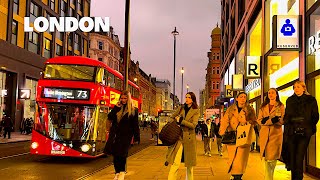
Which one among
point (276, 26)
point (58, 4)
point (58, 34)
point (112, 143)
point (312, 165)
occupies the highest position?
point (58, 4)

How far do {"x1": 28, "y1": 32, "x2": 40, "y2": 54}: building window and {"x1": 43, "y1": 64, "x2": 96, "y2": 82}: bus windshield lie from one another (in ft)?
93.9

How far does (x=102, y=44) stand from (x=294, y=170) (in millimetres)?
81752

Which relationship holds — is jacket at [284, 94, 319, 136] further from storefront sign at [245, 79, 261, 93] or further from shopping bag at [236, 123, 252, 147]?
storefront sign at [245, 79, 261, 93]

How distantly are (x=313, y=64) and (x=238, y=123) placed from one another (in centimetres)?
452

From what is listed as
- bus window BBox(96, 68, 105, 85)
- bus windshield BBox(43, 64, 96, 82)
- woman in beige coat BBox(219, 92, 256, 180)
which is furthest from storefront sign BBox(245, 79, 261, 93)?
woman in beige coat BBox(219, 92, 256, 180)

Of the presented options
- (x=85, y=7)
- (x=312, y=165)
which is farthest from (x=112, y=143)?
(x=85, y=7)

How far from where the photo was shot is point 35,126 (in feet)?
52.1

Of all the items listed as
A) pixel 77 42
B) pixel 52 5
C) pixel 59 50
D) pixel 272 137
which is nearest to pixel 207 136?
pixel 272 137

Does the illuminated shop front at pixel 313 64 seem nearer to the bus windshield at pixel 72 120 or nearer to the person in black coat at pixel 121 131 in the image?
the person in black coat at pixel 121 131

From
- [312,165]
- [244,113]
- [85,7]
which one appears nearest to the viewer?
[244,113]

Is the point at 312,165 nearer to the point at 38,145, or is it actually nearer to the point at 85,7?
the point at 38,145

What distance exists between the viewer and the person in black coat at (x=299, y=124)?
298 inches

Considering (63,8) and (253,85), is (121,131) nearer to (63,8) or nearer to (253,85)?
(253,85)

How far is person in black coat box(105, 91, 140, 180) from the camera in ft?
26.5
